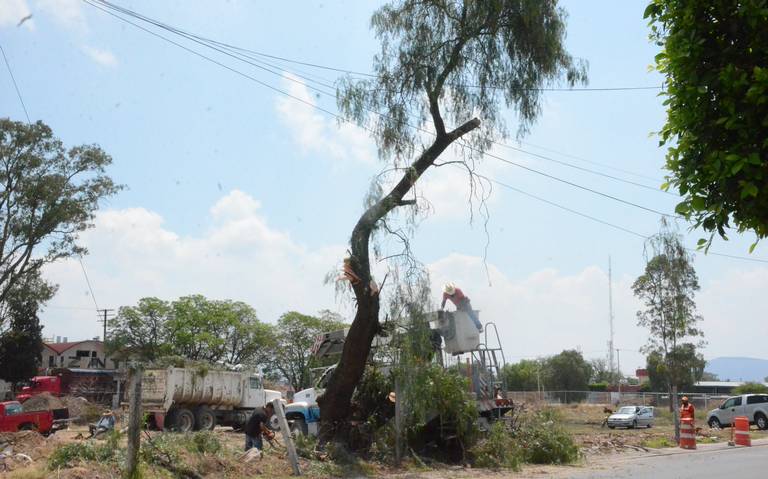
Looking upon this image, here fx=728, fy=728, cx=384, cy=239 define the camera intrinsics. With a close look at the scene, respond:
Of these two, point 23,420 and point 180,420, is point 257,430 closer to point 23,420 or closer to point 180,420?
point 180,420

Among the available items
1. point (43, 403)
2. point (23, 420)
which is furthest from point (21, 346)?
point (23, 420)

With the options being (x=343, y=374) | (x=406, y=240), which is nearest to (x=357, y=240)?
(x=406, y=240)

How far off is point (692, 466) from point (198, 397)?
19561mm

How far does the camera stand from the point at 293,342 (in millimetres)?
79312

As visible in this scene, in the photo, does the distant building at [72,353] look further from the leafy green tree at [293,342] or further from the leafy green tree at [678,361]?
the leafy green tree at [678,361]

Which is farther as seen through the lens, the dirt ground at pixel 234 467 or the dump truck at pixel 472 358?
the dump truck at pixel 472 358

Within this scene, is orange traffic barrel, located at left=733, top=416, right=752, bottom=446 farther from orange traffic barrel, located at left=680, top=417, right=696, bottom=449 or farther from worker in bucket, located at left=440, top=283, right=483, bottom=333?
worker in bucket, located at left=440, top=283, right=483, bottom=333

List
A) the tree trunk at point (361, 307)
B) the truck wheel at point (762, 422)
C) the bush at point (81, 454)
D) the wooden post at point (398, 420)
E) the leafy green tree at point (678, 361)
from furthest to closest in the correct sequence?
1. the leafy green tree at point (678, 361)
2. the truck wheel at point (762, 422)
3. the tree trunk at point (361, 307)
4. the wooden post at point (398, 420)
5. the bush at point (81, 454)

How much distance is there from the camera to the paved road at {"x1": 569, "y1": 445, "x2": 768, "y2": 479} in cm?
1564

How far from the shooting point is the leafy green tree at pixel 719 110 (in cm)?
593

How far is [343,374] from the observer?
58.7ft

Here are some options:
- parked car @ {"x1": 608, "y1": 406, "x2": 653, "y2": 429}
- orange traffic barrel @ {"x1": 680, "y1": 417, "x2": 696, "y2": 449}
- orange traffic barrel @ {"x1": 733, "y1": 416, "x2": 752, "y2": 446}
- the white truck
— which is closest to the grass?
orange traffic barrel @ {"x1": 680, "y1": 417, "x2": 696, "y2": 449}

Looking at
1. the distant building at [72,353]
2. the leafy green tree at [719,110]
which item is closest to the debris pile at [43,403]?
the leafy green tree at [719,110]

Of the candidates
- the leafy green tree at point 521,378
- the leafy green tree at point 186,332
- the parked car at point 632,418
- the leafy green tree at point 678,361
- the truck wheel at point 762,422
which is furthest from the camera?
the leafy green tree at point 521,378
